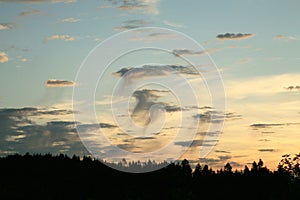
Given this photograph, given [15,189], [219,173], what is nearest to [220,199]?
[219,173]

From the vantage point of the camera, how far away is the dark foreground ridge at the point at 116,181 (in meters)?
160

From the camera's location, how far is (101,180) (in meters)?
174

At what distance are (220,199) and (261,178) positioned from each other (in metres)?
15.0

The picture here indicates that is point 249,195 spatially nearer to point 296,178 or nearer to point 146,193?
point 146,193

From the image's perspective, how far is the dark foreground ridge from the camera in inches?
6304

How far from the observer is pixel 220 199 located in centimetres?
15850

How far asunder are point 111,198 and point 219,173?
116 ft

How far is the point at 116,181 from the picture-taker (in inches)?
6885

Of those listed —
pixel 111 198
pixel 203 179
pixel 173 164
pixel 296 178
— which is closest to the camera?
pixel 296 178

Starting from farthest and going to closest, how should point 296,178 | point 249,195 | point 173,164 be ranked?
point 173,164
point 249,195
point 296,178

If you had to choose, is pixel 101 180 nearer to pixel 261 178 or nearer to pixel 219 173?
pixel 219 173

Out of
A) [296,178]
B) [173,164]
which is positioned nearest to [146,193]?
[173,164]

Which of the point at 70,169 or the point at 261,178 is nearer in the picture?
the point at 261,178

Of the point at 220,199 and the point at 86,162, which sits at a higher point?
the point at 86,162
